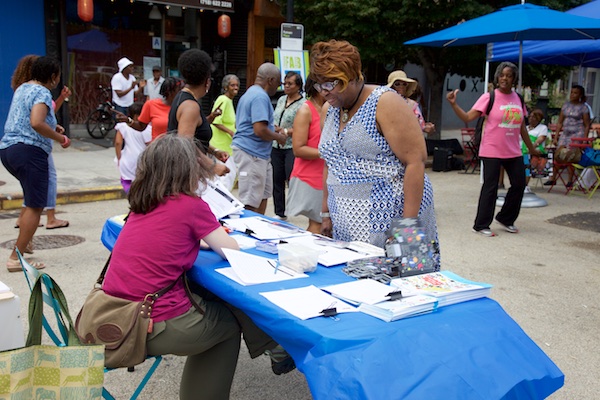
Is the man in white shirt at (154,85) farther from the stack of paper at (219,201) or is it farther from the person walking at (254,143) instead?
the stack of paper at (219,201)

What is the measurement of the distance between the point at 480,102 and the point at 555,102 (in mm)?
20045

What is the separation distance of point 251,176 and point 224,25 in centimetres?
1000

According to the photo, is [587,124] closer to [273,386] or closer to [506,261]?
[506,261]

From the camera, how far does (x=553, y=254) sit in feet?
22.0

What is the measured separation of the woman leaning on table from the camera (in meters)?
5.27

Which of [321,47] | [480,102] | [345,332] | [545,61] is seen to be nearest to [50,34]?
[480,102]

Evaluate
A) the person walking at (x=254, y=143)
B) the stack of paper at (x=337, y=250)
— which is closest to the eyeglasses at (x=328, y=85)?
the stack of paper at (x=337, y=250)

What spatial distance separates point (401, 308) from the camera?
228cm

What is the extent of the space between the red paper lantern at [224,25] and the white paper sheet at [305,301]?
1369cm

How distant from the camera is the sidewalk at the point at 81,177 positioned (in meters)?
8.75

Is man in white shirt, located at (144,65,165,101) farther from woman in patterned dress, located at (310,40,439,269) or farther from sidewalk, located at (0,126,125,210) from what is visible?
woman in patterned dress, located at (310,40,439,269)

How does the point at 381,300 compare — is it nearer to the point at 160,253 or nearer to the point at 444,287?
the point at 444,287

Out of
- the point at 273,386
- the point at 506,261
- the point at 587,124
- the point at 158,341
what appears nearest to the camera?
the point at 158,341

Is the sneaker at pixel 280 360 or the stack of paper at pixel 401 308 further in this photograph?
the sneaker at pixel 280 360
